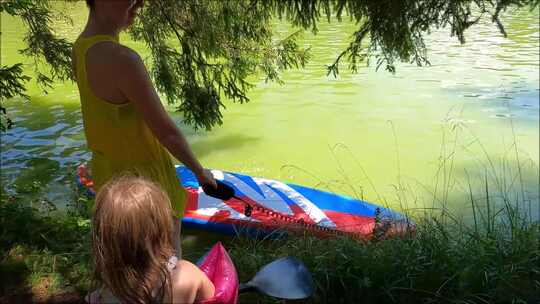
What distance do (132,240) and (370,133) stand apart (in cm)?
596

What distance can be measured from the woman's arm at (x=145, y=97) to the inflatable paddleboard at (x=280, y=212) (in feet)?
6.30

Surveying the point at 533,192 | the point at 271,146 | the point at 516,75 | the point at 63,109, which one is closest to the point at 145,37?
the point at 271,146

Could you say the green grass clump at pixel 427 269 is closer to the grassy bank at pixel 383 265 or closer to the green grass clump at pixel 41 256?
the grassy bank at pixel 383 265

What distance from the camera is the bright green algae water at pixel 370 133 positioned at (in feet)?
18.1

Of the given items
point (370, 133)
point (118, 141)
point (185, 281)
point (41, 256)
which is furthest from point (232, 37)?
point (370, 133)

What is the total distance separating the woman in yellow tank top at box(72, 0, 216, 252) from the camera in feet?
5.24

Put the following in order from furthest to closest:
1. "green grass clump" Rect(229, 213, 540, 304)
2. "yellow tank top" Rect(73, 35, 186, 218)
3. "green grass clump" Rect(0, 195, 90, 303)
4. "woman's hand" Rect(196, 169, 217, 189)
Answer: "green grass clump" Rect(0, 195, 90, 303)
"green grass clump" Rect(229, 213, 540, 304)
"woman's hand" Rect(196, 169, 217, 189)
"yellow tank top" Rect(73, 35, 186, 218)

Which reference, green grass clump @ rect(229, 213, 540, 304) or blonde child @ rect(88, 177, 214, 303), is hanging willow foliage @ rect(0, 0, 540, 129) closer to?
green grass clump @ rect(229, 213, 540, 304)

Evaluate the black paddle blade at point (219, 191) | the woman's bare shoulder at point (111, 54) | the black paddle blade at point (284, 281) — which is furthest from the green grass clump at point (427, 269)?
the woman's bare shoulder at point (111, 54)

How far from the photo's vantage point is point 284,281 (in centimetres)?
220

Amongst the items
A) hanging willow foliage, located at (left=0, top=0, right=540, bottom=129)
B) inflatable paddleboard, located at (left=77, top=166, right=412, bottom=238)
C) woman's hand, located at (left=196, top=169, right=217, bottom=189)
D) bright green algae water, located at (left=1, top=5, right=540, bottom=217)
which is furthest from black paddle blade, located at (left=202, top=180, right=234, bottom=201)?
bright green algae water, located at (left=1, top=5, right=540, bottom=217)

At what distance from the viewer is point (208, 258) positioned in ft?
6.96

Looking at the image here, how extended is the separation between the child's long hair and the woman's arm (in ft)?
1.11

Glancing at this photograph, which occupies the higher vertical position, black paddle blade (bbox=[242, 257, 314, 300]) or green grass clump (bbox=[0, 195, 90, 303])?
black paddle blade (bbox=[242, 257, 314, 300])
